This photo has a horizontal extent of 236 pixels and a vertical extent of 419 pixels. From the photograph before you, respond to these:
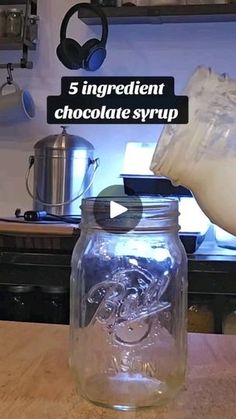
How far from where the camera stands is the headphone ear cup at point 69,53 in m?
0.56

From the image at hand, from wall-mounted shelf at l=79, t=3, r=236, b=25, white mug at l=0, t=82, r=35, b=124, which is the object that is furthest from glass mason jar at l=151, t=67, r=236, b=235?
white mug at l=0, t=82, r=35, b=124

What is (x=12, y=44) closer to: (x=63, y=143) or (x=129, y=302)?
(x=63, y=143)

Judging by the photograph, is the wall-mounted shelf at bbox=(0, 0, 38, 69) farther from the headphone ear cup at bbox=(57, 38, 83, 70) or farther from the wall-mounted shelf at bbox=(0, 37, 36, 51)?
the headphone ear cup at bbox=(57, 38, 83, 70)

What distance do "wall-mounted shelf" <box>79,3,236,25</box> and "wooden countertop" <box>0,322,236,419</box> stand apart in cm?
125

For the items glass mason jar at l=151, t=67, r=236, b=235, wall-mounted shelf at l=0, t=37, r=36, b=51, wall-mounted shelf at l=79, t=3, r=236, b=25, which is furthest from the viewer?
wall-mounted shelf at l=0, t=37, r=36, b=51

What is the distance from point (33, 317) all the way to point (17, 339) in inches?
33.4

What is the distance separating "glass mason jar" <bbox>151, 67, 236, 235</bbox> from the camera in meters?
0.49

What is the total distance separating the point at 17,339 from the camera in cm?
74

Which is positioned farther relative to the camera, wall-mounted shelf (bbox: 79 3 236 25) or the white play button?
wall-mounted shelf (bbox: 79 3 236 25)

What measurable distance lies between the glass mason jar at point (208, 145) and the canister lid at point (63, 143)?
1.36 metres

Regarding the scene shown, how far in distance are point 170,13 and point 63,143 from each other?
498 mm

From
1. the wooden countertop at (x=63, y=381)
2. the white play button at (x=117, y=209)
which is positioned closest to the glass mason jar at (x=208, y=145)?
the white play button at (x=117, y=209)

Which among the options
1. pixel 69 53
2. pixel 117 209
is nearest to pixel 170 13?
pixel 69 53

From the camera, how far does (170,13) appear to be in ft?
6.04
